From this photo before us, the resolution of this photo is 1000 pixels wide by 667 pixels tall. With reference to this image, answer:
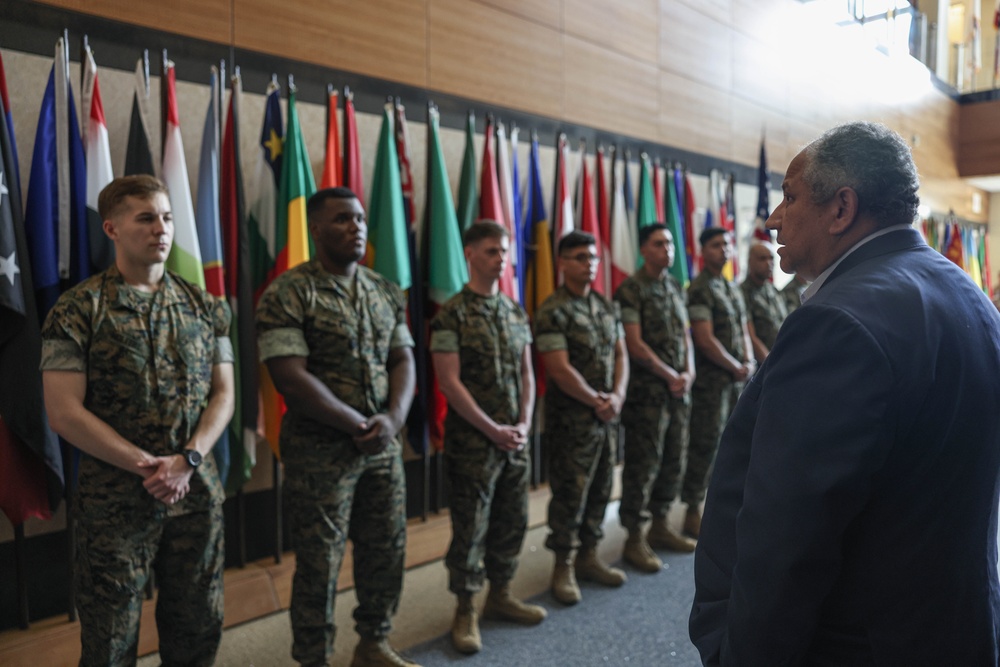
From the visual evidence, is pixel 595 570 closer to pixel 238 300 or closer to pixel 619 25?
pixel 238 300

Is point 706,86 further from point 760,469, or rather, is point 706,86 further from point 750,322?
point 760,469

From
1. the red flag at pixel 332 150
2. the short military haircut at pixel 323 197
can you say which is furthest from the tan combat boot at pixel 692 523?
the short military haircut at pixel 323 197

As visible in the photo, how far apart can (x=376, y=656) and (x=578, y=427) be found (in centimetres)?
120

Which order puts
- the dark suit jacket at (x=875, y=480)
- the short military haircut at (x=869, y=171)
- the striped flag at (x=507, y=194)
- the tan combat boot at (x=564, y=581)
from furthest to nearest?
the striped flag at (x=507, y=194) → the tan combat boot at (x=564, y=581) → the short military haircut at (x=869, y=171) → the dark suit jacket at (x=875, y=480)

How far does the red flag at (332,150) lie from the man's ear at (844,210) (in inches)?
92.8

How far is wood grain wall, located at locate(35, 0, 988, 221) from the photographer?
3.19 m

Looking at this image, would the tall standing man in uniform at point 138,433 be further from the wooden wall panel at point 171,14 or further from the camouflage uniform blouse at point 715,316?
the camouflage uniform blouse at point 715,316

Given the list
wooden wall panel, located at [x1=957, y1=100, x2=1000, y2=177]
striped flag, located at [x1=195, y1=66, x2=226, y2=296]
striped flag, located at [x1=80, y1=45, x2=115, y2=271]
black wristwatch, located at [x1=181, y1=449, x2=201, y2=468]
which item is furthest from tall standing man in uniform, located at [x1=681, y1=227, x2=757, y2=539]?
wooden wall panel, located at [x1=957, y1=100, x2=1000, y2=177]

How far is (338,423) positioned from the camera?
2213 millimetres

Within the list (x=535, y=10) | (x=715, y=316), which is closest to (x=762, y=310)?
(x=715, y=316)

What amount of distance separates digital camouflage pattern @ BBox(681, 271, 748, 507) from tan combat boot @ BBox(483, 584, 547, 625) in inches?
55.9

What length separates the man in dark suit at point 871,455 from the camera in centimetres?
91

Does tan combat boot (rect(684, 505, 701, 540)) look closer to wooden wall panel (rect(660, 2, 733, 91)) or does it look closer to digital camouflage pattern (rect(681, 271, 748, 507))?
digital camouflage pattern (rect(681, 271, 748, 507))

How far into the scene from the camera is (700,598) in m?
1.12
